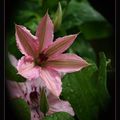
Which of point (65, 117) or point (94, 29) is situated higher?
point (94, 29)

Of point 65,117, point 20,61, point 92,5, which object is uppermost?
point 92,5

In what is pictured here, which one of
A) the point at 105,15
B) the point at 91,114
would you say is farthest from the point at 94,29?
the point at 91,114

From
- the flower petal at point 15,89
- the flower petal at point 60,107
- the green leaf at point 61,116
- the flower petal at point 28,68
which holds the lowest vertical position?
the green leaf at point 61,116

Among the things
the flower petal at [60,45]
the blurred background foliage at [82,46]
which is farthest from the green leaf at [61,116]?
the flower petal at [60,45]

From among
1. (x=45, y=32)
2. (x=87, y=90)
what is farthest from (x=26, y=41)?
(x=87, y=90)

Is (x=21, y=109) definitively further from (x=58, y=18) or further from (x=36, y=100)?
(x=58, y=18)

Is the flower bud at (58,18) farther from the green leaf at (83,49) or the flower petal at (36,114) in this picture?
the flower petal at (36,114)
